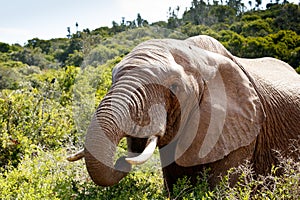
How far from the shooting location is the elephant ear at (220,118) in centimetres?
303

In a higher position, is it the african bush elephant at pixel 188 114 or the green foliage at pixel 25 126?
the african bush elephant at pixel 188 114

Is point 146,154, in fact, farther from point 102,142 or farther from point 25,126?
point 25,126

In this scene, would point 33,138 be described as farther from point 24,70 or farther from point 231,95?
point 24,70

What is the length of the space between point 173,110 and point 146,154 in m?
0.52

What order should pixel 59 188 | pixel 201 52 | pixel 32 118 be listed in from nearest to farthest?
pixel 59 188 → pixel 201 52 → pixel 32 118

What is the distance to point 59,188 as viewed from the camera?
2.87m

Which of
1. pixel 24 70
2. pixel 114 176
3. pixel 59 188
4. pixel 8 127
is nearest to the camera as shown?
pixel 114 176

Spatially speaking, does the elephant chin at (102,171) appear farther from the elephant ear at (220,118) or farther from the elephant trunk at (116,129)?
the elephant ear at (220,118)

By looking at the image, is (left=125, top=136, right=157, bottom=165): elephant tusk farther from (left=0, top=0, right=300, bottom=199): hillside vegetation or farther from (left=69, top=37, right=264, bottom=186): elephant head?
(left=0, top=0, right=300, bottom=199): hillside vegetation

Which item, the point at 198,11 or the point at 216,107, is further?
the point at 198,11

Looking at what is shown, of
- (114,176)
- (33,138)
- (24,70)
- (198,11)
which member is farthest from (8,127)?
Result: (198,11)

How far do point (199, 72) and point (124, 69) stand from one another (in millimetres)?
587

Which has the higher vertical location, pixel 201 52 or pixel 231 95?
pixel 201 52

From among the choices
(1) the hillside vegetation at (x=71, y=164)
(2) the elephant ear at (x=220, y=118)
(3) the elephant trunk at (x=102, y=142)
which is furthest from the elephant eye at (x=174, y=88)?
(1) the hillside vegetation at (x=71, y=164)
